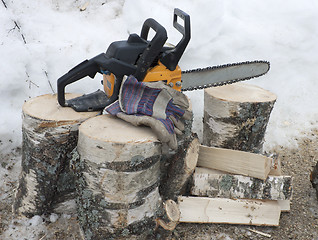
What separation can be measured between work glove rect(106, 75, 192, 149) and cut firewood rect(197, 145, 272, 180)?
419 mm

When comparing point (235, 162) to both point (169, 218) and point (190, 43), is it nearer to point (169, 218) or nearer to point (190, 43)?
point (169, 218)

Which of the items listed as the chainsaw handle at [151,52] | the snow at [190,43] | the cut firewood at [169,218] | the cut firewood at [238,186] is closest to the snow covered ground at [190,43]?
the snow at [190,43]

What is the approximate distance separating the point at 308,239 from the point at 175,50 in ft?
5.24

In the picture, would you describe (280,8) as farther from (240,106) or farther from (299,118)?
(240,106)

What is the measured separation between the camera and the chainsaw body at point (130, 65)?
2164 millimetres

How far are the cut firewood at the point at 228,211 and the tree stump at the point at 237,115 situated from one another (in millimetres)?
592

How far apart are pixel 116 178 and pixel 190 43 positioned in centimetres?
245

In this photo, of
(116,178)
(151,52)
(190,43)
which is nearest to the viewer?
(116,178)

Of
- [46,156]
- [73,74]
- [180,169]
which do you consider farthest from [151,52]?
[46,156]

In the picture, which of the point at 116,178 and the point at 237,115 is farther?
the point at 237,115

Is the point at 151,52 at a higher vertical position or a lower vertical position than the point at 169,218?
higher

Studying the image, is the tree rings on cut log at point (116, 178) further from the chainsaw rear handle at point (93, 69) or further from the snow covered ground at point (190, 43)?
the snow covered ground at point (190, 43)

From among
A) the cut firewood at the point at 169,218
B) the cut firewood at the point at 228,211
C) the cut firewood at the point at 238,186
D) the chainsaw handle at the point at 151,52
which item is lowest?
the cut firewood at the point at 228,211

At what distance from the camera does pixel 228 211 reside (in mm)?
2344
